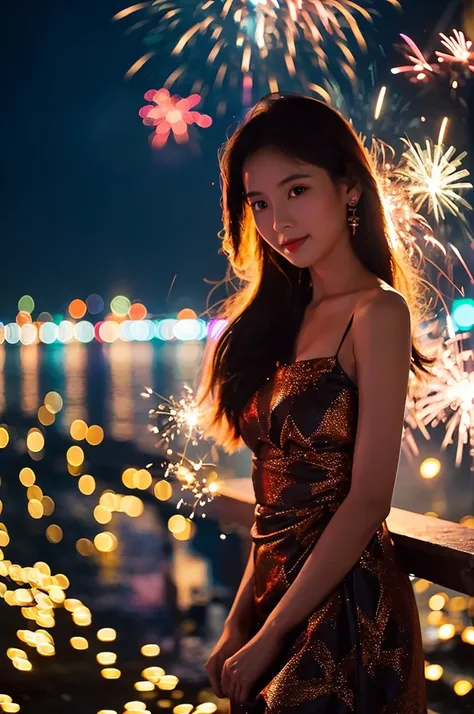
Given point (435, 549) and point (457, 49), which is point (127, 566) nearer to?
point (457, 49)

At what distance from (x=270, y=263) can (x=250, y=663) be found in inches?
36.6

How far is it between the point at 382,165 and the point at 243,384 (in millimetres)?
1088

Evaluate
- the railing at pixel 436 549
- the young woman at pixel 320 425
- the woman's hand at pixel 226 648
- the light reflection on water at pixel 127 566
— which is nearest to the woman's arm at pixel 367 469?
the young woman at pixel 320 425

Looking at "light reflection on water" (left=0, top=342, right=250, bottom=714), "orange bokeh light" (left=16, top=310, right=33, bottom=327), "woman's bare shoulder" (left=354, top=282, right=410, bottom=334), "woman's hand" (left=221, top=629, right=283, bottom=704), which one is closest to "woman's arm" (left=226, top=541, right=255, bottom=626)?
"woman's hand" (left=221, top=629, right=283, bottom=704)

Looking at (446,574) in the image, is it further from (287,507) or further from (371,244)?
(371,244)

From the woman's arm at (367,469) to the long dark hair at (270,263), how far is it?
31 cm

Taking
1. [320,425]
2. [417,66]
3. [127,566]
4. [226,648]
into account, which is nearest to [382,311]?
[320,425]

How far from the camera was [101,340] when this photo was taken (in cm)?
10988

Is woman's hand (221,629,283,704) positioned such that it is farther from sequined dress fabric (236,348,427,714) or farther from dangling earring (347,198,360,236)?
dangling earring (347,198,360,236)

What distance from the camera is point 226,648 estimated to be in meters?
1.95

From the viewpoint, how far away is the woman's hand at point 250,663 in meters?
1.74

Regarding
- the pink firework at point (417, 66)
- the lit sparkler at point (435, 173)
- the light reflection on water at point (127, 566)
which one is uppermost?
the pink firework at point (417, 66)

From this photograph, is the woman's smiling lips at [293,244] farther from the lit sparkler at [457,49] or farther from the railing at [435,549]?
the lit sparkler at [457,49]

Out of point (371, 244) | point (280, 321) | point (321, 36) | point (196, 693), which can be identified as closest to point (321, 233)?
point (371, 244)
